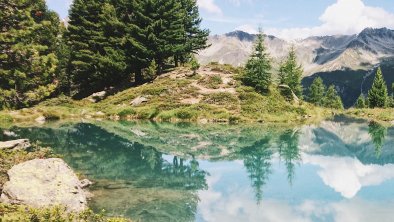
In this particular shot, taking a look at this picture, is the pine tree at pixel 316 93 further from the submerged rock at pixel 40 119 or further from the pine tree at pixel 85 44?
the submerged rock at pixel 40 119

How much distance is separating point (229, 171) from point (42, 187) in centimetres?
1182

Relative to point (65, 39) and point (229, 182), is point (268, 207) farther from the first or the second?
point (65, 39)

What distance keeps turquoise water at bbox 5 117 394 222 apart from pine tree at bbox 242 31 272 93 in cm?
1845

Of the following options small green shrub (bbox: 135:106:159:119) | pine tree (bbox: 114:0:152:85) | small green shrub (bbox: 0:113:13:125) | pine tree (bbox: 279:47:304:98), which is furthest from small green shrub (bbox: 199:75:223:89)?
small green shrub (bbox: 0:113:13:125)

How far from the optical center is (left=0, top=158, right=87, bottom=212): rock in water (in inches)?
543

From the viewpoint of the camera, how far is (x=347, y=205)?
648 inches

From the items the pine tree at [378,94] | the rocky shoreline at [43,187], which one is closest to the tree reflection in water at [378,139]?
the rocky shoreline at [43,187]

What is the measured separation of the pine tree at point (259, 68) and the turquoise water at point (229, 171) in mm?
18447

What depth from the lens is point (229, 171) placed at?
23.6 meters

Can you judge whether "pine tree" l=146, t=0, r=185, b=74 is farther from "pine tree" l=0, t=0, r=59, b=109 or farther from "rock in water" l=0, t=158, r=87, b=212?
"rock in water" l=0, t=158, r=87, b=212

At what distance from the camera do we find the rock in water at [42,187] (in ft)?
45.2

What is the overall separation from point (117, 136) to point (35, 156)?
18424 mm

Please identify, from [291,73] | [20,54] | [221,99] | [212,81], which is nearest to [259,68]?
[212,81]

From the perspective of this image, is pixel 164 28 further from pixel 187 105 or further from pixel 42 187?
pixel 42 187
